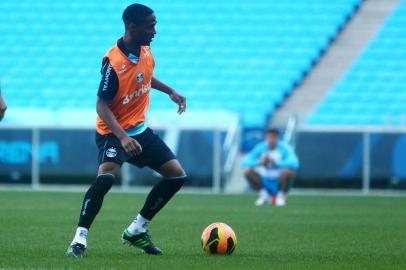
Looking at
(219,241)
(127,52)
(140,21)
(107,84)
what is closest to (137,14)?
(140,21)

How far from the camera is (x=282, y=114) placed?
24.8 m

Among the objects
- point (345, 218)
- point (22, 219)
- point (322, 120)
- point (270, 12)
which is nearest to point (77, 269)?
point (22, 219)

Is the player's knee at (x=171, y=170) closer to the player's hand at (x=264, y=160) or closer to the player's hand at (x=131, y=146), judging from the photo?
the player's hand at (x=131, y=146)

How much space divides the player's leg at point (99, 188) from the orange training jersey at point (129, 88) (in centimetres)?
15

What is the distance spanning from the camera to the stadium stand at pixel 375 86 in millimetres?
24203

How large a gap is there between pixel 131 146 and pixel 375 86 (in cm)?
1780

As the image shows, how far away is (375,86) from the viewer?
82.4ft

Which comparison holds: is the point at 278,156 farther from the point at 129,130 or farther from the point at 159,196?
the point at 129,130

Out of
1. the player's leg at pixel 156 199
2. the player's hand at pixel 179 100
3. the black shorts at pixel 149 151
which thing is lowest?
the player's leg at pixel 156 199

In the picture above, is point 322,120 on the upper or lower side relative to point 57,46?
lower

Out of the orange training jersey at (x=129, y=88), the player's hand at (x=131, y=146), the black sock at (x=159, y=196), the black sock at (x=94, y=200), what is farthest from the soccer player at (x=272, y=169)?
the player's hand at (x=131, y=146)

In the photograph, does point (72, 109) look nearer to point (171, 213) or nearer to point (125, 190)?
point (125, 190)

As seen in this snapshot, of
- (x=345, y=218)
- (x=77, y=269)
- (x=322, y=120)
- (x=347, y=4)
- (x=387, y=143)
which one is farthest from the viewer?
(x=347, y=4)

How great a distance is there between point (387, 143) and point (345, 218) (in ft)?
29.3
